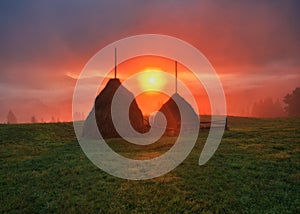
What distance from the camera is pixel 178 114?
3466 centimetres

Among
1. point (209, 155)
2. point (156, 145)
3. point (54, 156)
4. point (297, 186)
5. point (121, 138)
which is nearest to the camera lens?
point (297, 186)

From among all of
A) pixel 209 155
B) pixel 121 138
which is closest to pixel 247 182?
pixel 209 155

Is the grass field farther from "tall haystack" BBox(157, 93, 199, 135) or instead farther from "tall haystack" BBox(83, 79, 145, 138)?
"tall haystack" BBox(157, 93, 199, 135)

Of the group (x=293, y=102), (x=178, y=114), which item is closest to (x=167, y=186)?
(x=178, y=114)

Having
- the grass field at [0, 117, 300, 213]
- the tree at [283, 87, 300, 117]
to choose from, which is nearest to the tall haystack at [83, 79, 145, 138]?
the grass field at [0, 117, 300, 213]

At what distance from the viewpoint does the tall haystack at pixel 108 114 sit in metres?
27.8

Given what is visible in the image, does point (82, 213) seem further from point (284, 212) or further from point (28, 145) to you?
point (28, 145)

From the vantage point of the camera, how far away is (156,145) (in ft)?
76.3

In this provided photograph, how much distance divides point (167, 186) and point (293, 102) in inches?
3206

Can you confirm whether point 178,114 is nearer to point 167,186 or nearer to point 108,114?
point 108,114

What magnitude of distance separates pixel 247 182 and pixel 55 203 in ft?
27.9

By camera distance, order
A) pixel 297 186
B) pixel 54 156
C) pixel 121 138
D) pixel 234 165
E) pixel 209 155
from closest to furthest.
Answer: pixel 297 186 → pixel 234 165 → pixel 209 155 → pixel 54 156 → pixel 121 138

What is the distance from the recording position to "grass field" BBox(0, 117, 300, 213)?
30.9ft

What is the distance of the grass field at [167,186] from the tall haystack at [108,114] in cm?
901
